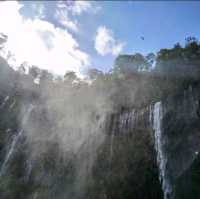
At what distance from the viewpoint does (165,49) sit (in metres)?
18.4

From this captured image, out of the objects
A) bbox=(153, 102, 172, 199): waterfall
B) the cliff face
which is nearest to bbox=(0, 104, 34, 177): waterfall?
the cliff face

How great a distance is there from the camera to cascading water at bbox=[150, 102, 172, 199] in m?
11.0

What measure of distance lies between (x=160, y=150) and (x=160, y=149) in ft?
0.18

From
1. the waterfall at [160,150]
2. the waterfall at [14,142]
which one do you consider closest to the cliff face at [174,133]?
the waterfall at [160,150]

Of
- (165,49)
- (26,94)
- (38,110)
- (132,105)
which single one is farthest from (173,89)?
(26,94)

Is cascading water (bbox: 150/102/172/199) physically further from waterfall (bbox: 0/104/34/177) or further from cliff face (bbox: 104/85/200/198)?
waterfall (bbox: 0/104/34/177)

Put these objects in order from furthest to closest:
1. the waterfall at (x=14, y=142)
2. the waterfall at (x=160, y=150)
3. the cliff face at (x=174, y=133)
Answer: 1. the waterfall at (x=14, y=142)
2. the waterfall at (x=160, y=150)
3. the cliff face at (x=174, y=133)

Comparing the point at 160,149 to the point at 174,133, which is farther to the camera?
the point at 160,149

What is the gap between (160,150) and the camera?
1250cm

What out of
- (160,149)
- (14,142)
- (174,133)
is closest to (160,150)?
(160,149)

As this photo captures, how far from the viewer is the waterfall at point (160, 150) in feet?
36.2

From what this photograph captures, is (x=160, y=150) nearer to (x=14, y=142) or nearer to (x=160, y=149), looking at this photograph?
(x=160, y=149)

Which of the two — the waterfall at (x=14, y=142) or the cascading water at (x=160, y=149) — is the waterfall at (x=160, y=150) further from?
the waterfall at (x=14, y=142)

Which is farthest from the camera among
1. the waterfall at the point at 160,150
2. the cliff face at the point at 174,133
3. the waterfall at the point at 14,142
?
the waterfall at the point at 14,142
